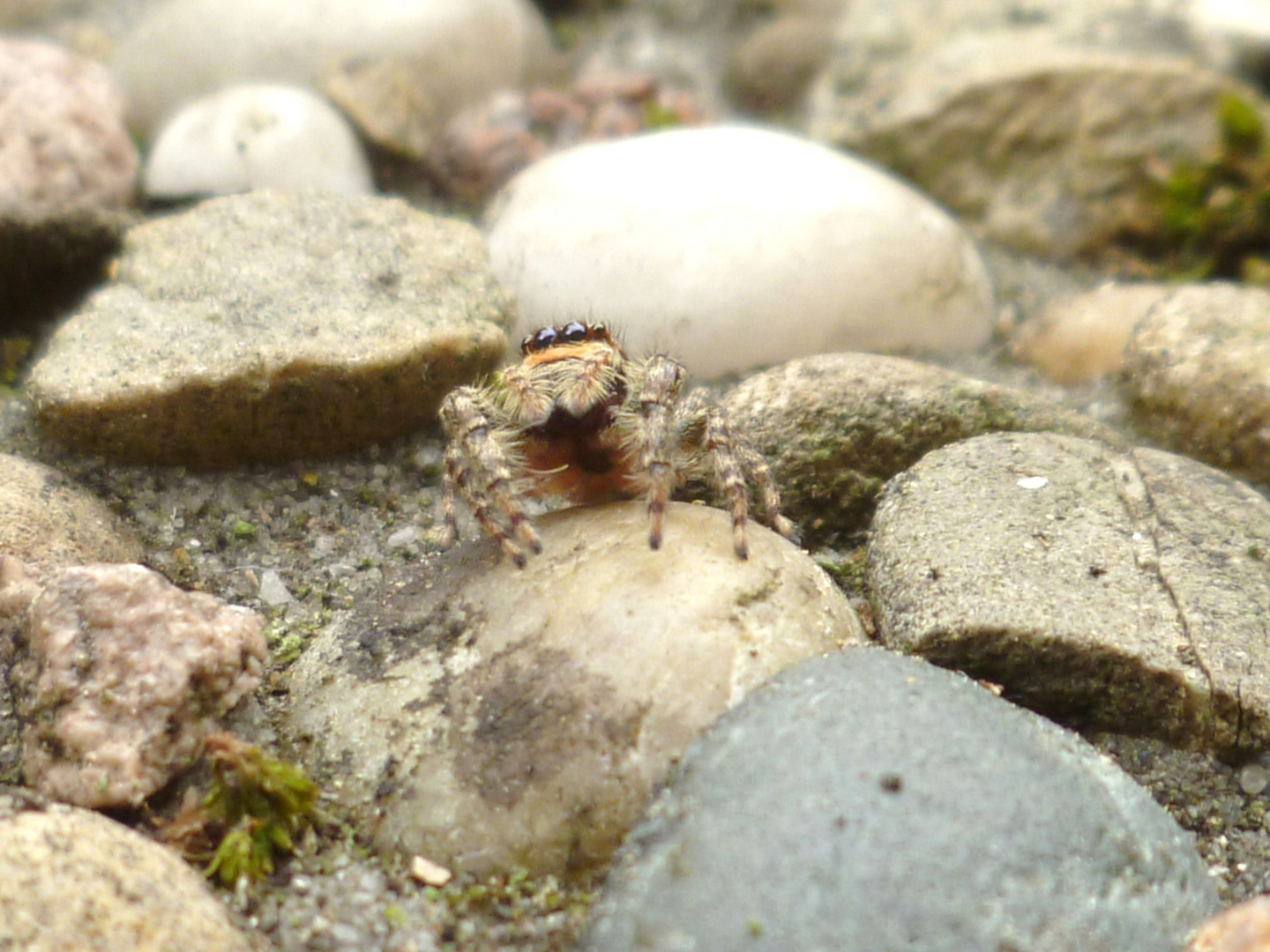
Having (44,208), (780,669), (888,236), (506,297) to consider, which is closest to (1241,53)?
(888,236)

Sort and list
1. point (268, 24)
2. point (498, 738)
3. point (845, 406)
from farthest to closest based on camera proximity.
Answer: point (268, 24)
point (845, 406)
point (498, 738)

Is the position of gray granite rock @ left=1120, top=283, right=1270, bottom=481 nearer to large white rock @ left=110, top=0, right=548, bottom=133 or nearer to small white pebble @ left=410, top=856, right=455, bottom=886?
small white pebble @ left=410, top=856, right=455, bottom=886

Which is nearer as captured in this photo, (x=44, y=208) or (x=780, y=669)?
(x=780, y=669)

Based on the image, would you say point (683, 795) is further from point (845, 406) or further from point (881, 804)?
point (845, 406)

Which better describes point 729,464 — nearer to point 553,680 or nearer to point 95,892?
point 553,680

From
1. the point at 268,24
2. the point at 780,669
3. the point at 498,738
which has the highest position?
the point at 268,24

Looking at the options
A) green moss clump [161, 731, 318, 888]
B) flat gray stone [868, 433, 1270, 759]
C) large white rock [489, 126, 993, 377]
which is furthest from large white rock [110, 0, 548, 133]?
green moss clump [161, 731, 318, 888]
